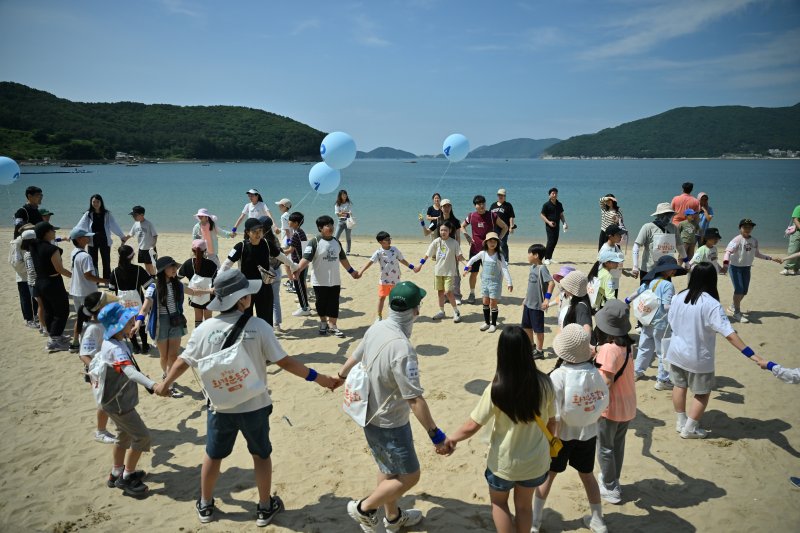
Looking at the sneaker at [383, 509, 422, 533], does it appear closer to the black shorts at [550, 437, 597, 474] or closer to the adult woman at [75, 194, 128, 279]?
the black shorts at [550, 437, 597, 474]

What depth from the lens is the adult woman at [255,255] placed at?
694 cm

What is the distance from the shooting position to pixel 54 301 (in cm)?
798

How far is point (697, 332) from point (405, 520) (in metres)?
3.55

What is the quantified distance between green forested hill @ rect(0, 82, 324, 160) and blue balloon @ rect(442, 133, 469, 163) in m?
108

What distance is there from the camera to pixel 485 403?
3150mm

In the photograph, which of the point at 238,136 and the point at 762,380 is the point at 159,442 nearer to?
the point at 762,380

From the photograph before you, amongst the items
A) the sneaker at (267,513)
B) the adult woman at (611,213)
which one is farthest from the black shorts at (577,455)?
the adult woman at (611,213)

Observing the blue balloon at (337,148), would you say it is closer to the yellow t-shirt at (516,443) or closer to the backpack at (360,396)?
the backpack at (360,396)

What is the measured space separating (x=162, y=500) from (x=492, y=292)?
5732mm

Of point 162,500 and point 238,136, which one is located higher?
point 238,136

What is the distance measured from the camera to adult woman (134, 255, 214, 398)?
6.22 metres

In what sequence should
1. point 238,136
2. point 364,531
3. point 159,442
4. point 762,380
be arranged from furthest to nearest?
point 238,136 → point 762,380 → point 159,442 → point 364,531

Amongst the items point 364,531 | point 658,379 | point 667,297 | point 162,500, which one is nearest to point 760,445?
point 658,379

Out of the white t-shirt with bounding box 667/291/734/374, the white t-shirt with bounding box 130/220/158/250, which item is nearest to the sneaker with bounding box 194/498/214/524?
the white t-shirt with bounding box 667/291/734/374
